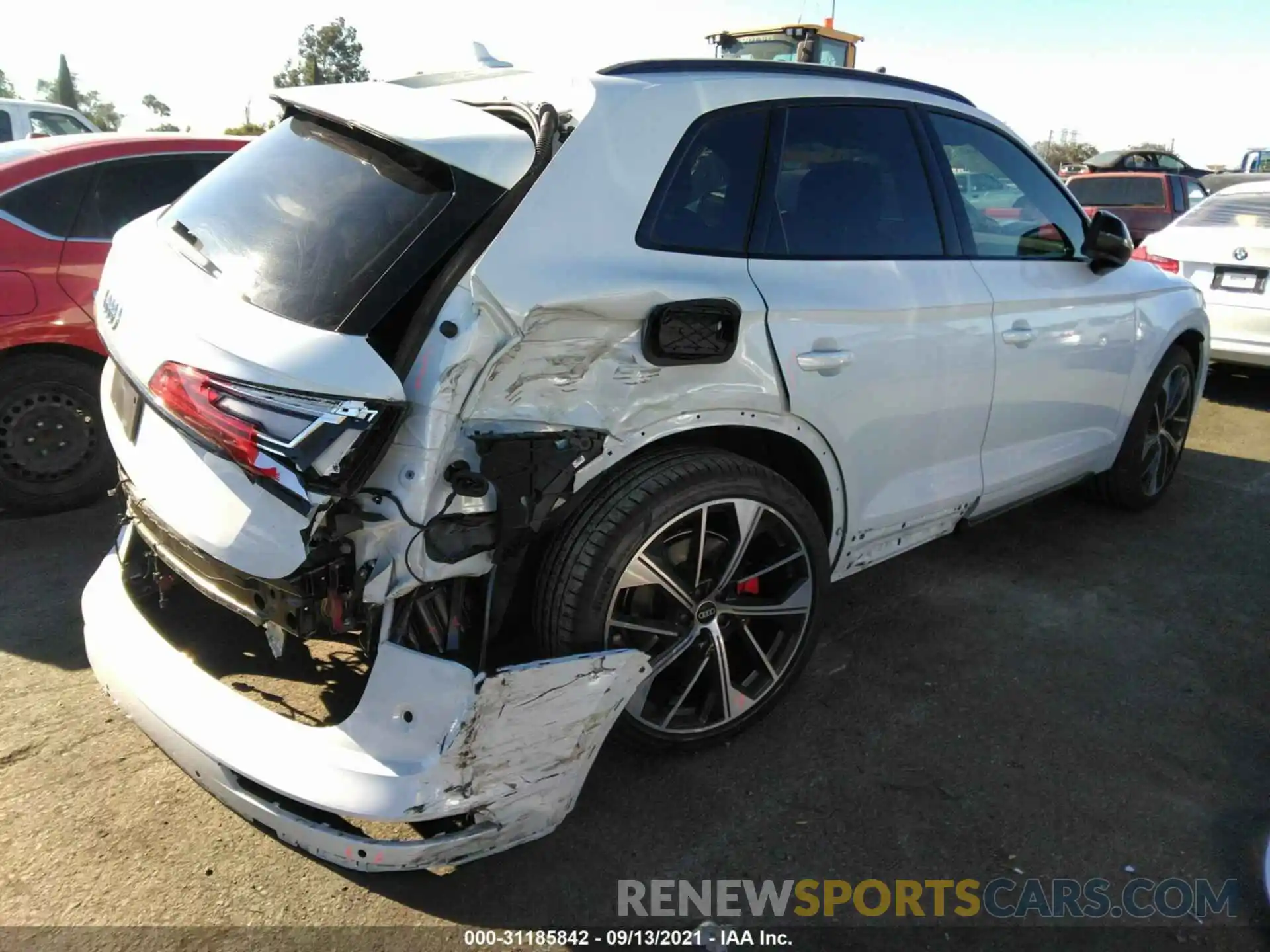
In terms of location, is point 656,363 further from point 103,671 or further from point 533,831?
point 103,671

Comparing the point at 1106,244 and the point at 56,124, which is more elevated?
the point at 56,124

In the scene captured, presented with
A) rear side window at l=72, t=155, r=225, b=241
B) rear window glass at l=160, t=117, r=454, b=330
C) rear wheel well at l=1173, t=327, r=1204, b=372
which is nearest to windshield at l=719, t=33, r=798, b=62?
rear wheel well at l=1173, t=327, r=1204, b=372

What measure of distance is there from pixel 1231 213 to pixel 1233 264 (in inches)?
24.1

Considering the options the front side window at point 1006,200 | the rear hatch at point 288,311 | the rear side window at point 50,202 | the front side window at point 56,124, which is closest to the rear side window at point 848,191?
the front side window at point 1006,200

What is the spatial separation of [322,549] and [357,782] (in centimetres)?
51

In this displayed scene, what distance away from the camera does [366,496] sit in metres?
2.00

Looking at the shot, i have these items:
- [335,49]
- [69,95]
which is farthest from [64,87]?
[335,49]

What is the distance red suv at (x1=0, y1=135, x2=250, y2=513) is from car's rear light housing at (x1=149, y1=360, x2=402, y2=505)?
9.53 ft

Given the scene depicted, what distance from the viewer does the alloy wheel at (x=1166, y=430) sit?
4.57 metres

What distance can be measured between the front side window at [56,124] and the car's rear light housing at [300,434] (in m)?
9.85

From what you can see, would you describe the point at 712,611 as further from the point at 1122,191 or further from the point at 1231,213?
the point at 1122,191

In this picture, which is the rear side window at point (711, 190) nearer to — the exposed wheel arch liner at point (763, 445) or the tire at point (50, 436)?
the exposed wheel arch liner at point (763, 445)

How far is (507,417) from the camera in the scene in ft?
6.93

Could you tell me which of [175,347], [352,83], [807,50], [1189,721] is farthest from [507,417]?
[807,50]
